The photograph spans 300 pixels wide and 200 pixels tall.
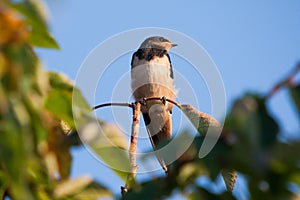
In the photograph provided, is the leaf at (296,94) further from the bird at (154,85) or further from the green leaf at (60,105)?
the bird at (154,85)

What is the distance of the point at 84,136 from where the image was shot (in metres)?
1.13

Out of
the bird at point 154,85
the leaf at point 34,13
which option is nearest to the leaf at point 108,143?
the leaf at point 34,13

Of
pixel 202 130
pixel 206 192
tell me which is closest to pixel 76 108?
pixel 206 192

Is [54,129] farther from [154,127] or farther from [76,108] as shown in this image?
[154,127]

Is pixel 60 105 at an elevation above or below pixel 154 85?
above

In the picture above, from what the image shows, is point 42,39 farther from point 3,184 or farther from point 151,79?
point 151,79

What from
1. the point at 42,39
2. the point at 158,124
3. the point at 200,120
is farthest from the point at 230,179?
the point at 158,124

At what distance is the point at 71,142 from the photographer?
1.18 m

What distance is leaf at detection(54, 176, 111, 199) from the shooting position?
3.78 feet

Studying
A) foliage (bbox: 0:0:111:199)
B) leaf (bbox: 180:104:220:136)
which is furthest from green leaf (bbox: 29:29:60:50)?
leaf (bbox: 180:104:220:136)

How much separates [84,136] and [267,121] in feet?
1.20

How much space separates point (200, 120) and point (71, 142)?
53 centimetres

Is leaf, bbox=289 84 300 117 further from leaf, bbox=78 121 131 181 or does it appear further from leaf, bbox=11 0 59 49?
leaf, bbox=11 0 59 49

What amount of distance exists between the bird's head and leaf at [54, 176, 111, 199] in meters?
7.49
